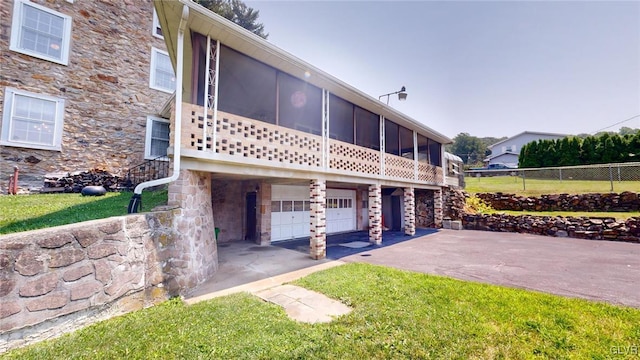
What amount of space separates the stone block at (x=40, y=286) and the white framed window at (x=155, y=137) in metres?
9.07

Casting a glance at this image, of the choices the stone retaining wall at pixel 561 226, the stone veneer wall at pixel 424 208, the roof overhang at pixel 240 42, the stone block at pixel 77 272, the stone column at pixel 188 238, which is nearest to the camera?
the stone block at pixel 77 272

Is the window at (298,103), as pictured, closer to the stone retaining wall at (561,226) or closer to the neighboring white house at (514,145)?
the stone retaining wall at (561,226)

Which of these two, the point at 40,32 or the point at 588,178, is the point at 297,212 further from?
the point at 588,178

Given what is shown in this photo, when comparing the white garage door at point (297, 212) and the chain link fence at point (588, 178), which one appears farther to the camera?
the chain link fence at point (588, 178)

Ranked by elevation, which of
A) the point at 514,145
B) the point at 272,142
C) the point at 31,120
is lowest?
the point at 272,142

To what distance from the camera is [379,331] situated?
11.1ft

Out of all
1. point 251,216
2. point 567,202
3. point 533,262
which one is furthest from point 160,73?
point 567,202

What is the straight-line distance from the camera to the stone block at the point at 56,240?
10.6ft

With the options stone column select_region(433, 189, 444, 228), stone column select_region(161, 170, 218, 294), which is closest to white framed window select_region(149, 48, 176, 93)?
stone column select_region(161, 170, 218, 294)

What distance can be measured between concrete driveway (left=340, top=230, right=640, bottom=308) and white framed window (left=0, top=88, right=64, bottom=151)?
448 inches

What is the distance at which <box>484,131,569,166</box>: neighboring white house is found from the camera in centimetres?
4081

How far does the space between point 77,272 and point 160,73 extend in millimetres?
11288

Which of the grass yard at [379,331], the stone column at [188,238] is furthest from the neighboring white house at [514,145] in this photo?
the stone column at [188,238]

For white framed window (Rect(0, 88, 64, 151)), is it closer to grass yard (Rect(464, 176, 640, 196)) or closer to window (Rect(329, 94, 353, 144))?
window (Rect(329, 94, 353, 144))
